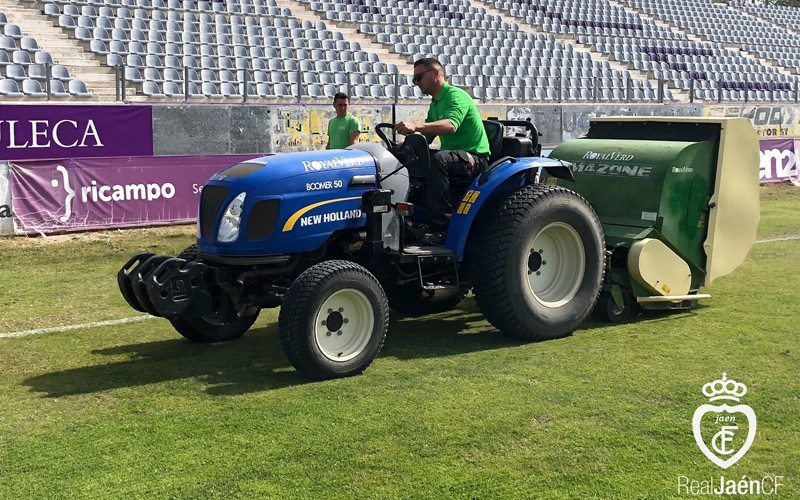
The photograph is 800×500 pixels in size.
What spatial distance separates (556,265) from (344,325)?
73.4 inches

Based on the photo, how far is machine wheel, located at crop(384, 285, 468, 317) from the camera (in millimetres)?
6562

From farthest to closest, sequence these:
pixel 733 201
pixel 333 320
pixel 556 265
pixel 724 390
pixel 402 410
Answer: pixel 733 201, pixel 556 265, pixel 333 320, pixel 724 390, pixel 402 410

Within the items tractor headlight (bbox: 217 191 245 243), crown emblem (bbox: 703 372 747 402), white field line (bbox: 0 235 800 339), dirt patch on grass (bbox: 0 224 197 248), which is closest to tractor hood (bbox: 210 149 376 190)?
tractor headlight (bbox: 217 191 245 243)

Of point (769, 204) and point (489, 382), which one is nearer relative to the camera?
point (489, 382)

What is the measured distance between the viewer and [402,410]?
15.4 feet

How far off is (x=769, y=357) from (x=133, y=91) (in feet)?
33.4

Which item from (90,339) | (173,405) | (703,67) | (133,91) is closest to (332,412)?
(173,405)

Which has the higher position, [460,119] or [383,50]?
[383,50]

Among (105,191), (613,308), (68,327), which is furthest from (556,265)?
(105,191)

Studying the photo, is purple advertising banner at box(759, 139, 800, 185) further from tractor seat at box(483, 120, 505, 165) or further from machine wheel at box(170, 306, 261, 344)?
machine wheel at box(170, 306, 261, 344)

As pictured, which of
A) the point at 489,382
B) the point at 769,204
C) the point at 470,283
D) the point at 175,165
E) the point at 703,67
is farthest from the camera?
the point at 703,67

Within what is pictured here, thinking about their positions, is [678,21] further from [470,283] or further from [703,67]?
[470,283]

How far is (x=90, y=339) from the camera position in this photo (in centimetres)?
641

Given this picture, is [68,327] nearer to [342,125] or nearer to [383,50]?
[342,125]
